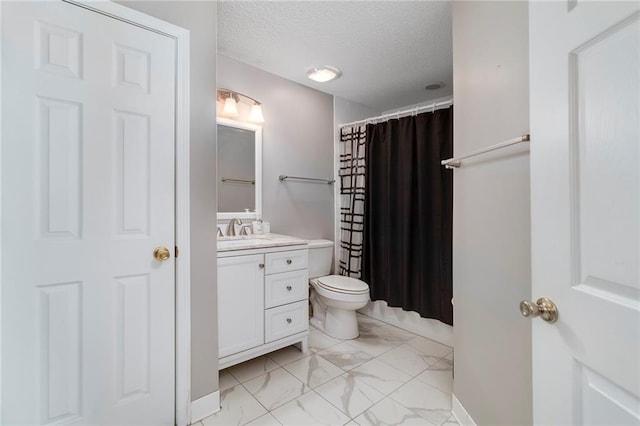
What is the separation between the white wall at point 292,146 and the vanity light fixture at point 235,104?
2.4 inches

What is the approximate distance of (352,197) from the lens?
2.97 meters

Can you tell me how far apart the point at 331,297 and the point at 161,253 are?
1391 millimetres

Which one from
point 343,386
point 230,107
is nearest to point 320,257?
point 343,386

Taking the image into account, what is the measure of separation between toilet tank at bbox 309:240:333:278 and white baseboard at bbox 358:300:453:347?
23.9 inches

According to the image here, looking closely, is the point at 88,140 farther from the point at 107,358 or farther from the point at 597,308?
the point at 597,308

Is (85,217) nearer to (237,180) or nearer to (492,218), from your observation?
(237,180)

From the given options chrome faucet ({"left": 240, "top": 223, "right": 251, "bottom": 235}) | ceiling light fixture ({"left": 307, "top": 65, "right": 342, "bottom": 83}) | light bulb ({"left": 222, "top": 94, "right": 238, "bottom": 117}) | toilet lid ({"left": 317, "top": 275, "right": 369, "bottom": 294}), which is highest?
ceiling light fixture ({"left": 307, "top": 65, "right": 342, "bottom": 83})

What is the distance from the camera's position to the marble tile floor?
1.50 meters

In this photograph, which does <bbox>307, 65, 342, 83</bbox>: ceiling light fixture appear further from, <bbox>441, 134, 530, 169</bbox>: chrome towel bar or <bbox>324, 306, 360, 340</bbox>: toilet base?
<bbox>324, 306, 360, 340</bbox>: toilet base

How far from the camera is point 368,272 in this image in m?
2.84

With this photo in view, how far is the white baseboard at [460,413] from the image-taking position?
137 cm

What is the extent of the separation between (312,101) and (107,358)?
8.39 ft

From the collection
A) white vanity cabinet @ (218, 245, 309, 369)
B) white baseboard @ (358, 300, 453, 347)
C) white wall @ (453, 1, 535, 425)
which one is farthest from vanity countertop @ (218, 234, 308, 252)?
white baseboard @ (358, 300, 453, 347)

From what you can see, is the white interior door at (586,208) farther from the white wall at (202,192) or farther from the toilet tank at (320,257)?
the toilet tank at (320,257)
